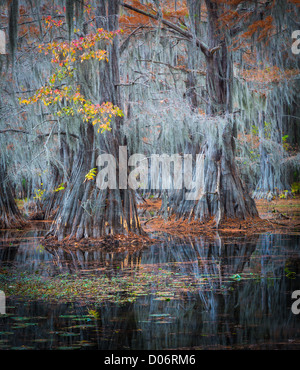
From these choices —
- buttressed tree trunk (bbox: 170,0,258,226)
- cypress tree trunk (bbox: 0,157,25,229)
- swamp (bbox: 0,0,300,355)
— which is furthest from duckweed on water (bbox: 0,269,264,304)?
cypress tree trunk (bbox: 0,157,25,229)

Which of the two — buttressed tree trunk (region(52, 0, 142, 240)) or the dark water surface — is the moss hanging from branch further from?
the dark water surface

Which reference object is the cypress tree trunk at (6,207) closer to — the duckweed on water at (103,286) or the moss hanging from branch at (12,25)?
the moss hanging from branch at (12,25)

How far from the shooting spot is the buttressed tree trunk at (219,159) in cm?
1386

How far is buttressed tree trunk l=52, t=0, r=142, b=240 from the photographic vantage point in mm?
11047

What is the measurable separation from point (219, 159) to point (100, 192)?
4.68 metres

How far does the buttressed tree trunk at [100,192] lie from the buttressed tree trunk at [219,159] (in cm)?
322

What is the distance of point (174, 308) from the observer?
17.8 ft

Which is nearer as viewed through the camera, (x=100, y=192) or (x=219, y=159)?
(x=100, y=192)

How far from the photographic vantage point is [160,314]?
5.20 metres

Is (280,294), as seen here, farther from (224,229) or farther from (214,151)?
(214,151)

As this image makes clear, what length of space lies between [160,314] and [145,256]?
416 centimetres

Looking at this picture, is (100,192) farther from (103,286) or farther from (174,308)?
(174,308)

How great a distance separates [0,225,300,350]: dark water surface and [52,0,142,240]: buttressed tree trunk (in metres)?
1.74

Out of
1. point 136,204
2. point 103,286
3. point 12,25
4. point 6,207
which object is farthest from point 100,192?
point 6,207
